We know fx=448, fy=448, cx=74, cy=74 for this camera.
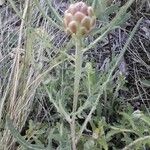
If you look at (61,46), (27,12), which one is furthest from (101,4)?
(61,46)

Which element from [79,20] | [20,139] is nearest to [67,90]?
[20,139]

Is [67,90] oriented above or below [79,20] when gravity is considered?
below

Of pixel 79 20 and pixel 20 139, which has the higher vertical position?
pixel 79 20

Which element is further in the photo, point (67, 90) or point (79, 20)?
point (67, 90)

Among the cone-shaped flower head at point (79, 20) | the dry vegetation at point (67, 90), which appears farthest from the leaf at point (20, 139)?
the cone-shaped flower head at point (79, 20)

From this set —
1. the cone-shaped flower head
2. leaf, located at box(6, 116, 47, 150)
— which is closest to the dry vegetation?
leaf, located at box(6, 116, 47, 150)

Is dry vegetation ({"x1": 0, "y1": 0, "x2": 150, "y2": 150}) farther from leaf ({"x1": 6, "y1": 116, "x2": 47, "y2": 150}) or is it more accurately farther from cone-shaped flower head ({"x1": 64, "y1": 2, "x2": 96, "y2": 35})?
cone-shaped flower head ({"x1": 64, "y1": 2, "x2": 96, "y2": 35})

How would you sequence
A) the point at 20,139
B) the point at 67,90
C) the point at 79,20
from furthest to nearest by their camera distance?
the point at 67,90
the point at 20,139
the point at 79,20

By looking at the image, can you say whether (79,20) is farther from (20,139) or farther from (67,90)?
(67,90)

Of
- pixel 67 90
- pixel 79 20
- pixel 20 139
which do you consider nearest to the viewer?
pixel 79 20

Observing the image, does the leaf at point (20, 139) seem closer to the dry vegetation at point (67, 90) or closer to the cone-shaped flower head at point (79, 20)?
the dry vegetation at point (67, 90)
